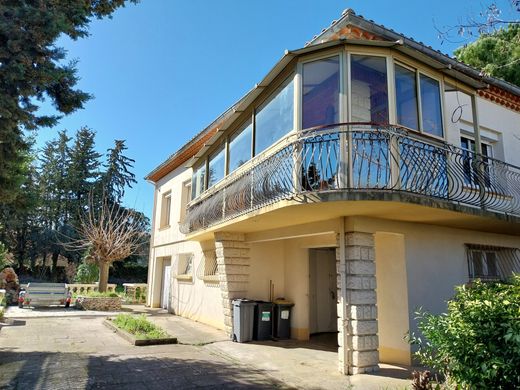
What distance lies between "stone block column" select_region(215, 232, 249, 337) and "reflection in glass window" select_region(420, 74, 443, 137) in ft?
18.6

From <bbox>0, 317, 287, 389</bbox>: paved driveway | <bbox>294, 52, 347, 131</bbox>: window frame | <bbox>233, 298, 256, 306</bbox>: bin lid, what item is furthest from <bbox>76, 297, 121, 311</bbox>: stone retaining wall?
<bbox>294, 52, 347, 131</bbox>: window frame

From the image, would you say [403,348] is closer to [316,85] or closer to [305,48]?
[316,85]

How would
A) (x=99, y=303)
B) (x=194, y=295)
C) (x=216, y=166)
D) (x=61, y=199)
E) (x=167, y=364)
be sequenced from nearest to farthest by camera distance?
(x=167, y=364), (x=216, y=166), (x=194, y=295), (x=99, y=303), (x=61, y=199)

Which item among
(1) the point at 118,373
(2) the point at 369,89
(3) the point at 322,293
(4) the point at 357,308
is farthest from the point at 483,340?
(3) the point at 322,293

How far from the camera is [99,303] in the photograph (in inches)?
675

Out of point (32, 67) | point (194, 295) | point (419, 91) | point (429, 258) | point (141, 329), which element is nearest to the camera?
point (32, 67)

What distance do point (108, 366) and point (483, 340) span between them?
21.0 ft

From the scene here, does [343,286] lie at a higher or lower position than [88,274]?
lower

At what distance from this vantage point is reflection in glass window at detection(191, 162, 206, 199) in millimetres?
13275

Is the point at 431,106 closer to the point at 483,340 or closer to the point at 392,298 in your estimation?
the point at 392,298

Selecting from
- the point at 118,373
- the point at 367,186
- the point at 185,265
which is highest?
the point at 367,186

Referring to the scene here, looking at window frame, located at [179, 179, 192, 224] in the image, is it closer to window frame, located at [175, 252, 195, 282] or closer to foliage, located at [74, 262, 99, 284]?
window frame, located at [175, 252, 195, 282]

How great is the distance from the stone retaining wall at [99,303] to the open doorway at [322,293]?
10152mm

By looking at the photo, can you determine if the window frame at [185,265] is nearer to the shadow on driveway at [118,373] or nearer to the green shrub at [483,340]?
the shadow on driveway at [118,373]
